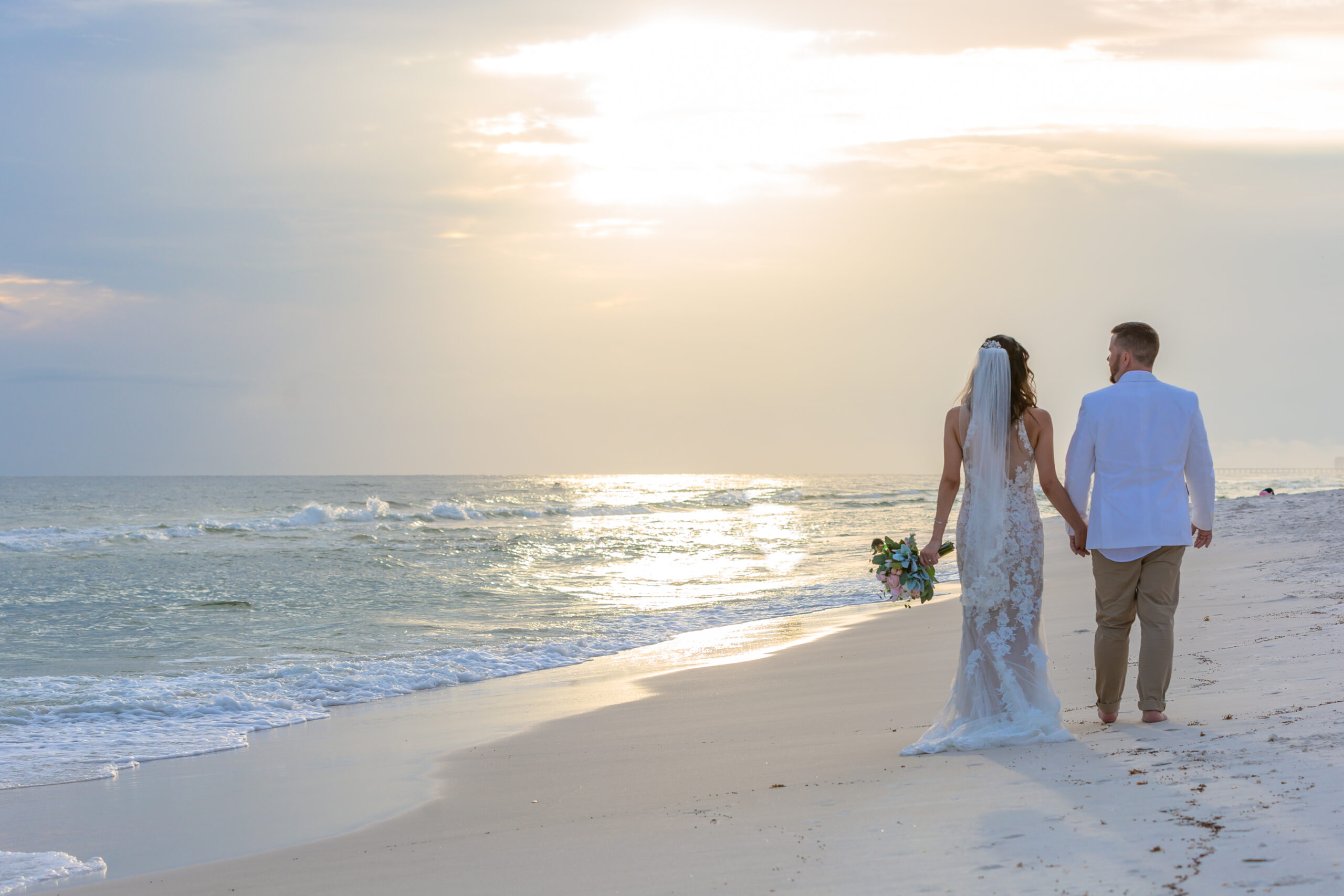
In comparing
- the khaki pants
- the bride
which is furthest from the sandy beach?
the bride

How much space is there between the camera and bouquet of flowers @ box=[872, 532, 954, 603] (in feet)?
16.2

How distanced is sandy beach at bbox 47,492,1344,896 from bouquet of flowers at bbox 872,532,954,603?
2.55 ft

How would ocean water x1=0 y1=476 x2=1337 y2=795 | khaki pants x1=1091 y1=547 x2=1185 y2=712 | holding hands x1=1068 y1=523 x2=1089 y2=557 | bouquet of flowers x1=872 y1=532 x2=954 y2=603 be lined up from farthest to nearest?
ocean water x1=0 y1=476 x2=1337 y2=795, bouquet of flowers x1=872 y1=532 x2=954 y2=603, holding hands x1=1068 y1=523 x2=1089 y2=557, khaki pants x1=1091 y1=547 x2=1185 y2=712

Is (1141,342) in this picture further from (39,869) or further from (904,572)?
(39,869)

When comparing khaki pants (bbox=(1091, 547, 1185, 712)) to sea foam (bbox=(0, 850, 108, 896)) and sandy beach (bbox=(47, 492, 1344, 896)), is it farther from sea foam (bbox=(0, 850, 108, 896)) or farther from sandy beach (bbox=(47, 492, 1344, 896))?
sea foam (bbox=(0, 850, 108, 896))

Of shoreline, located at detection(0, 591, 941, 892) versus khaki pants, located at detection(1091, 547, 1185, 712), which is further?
shoreline, located at detection(0, 591, 941, 892)

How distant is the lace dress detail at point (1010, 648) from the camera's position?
455 centimetres

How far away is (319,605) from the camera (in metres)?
15.6

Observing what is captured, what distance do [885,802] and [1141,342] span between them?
2.53 metres

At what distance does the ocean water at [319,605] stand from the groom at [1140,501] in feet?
6.13

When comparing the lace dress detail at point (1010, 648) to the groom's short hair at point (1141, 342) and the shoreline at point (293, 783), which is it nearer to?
the groom's short hair at point (1141, 342)

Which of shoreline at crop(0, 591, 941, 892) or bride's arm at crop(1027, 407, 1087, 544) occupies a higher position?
bride's arm at crop(1027, 407, 1087, 544)

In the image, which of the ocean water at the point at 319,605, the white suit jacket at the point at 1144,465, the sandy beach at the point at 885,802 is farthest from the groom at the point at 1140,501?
the ocean water at the point at 319,605

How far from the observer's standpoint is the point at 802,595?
14.6m
